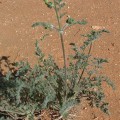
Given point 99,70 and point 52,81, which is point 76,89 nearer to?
point 52,81

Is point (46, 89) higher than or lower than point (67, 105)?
higher

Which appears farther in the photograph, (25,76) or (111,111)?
(111,111)

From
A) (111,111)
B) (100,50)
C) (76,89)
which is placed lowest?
(111,111)

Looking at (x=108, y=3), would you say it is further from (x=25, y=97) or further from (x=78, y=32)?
(x=25, y=97)

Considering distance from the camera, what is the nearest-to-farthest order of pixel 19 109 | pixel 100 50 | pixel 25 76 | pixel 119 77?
pixel 19 109 < pixel 25 76 < pixel 119 77 < pixel 100 50

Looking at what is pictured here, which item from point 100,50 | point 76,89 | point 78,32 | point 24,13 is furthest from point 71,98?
point 24,13

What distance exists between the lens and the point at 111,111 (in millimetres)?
3566

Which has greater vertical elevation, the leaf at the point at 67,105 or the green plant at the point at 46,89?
the green plant at the point at 46,89

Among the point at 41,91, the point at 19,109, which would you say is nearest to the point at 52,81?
the point at 41,91

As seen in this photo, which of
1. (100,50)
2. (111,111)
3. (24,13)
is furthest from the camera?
(24,13)

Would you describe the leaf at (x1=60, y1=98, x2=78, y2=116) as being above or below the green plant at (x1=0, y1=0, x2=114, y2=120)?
below

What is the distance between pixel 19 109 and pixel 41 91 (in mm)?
225

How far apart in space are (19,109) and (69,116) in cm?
53

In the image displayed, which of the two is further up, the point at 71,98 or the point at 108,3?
the point at 108,3
